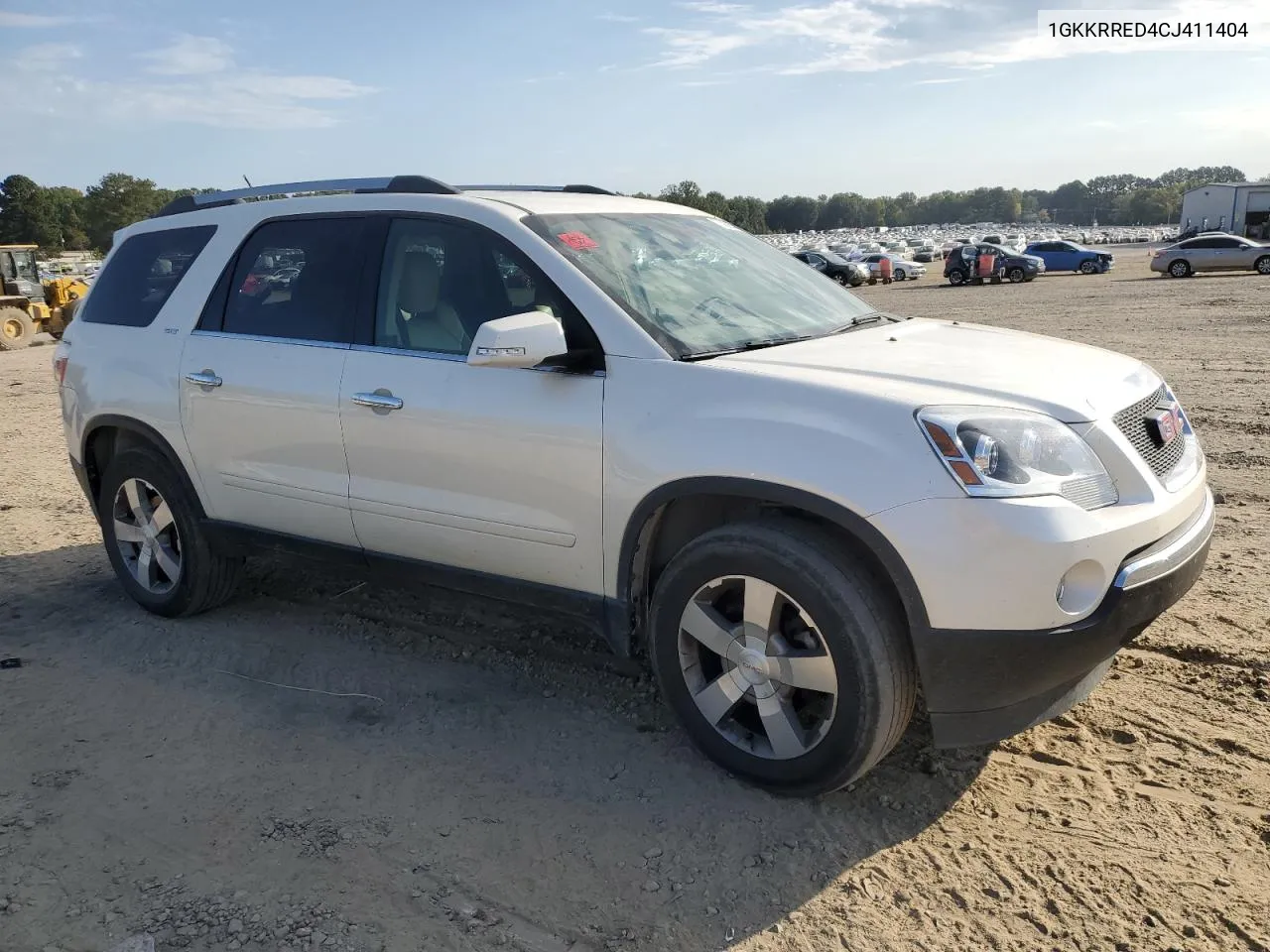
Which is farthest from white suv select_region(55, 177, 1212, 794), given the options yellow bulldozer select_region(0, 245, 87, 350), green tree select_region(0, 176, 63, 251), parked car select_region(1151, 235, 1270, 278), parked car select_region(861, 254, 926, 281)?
green tree select_region(0, 176, 63, 251)

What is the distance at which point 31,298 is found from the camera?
81.2ft

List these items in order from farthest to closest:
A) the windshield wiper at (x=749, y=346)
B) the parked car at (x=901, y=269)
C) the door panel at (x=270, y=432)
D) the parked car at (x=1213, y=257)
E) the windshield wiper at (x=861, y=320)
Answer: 1. the parked car at (x=901, y=269)
2. the parked car at (x=1213, y=257)
3. the door panel at (x=270, y=432)
4. the windshield wiper at (x=861, y=320)
5. the windshield wiper at (x=749, y=346)

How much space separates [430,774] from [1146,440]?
2616 millimetres

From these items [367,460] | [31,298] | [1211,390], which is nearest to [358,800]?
[367,460]

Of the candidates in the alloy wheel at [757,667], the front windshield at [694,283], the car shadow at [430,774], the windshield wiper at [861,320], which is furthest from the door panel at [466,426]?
the windshield wiper at [861,320]

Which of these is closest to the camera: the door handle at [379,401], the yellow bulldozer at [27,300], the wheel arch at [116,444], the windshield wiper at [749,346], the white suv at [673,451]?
the white suv at [673,451]

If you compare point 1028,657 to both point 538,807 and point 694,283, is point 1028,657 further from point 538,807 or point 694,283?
point 694,283

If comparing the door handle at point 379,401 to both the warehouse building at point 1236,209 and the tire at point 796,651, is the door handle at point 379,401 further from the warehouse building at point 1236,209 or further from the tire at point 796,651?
the warehouse building at point 1236,209

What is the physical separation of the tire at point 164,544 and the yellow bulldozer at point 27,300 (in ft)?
64.7

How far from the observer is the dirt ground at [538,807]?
2.79 meters

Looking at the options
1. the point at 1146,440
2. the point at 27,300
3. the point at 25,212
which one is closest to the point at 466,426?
the point at 1146,440

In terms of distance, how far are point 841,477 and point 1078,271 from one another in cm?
4292

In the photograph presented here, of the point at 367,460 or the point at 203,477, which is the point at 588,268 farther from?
the point at 203,477

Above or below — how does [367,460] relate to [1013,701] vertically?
above
